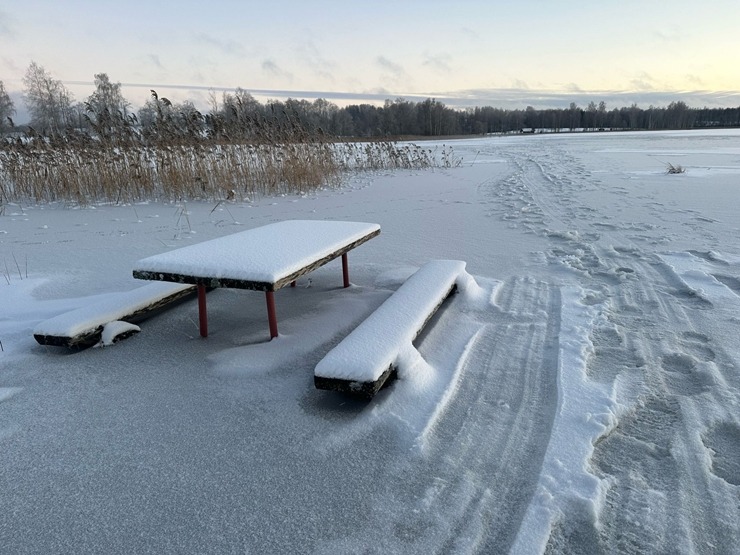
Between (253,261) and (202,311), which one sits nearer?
(253,261)

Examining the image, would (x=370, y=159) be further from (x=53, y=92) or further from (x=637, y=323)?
(x=53, y=92)

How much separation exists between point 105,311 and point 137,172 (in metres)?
6.40

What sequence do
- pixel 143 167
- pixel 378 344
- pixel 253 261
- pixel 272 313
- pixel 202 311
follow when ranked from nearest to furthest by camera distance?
pixel 378 344, pixel 253 261, pixel 272 313, pixel 202 311, pixel 143 167

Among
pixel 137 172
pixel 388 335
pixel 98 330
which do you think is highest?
pixel 137 172

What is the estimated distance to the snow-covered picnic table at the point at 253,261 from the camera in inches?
93.2

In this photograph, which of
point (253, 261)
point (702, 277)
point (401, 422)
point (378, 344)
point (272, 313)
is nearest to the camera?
point (401, 422)

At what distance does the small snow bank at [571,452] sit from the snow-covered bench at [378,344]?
72 centimetres

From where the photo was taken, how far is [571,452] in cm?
174

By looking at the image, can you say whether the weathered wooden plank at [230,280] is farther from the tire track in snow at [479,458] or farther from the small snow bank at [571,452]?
the small snow bank at [571,452]

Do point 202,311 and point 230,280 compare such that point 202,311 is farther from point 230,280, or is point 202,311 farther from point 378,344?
point 378,344

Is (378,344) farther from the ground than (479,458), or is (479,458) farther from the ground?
(378,344)

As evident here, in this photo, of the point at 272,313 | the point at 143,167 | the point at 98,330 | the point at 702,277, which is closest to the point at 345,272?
the point at 272,313

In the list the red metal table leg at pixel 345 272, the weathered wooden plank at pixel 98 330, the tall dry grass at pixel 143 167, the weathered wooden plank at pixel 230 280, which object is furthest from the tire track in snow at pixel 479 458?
the tall dry grass at pixel 143 167

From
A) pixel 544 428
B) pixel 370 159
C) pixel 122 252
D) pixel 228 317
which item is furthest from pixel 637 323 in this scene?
pixel 370 159
